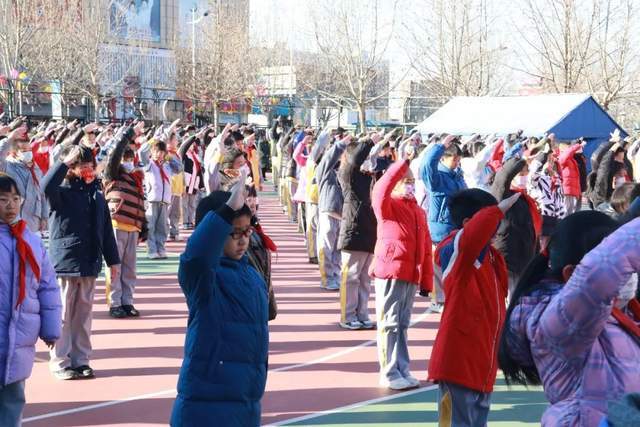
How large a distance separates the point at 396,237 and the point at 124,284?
4251 mm

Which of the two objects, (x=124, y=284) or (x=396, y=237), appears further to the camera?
(x=124, y=284)

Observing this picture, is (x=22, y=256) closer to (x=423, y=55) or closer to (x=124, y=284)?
(x=124, y=284)

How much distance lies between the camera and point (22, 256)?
5.95 m

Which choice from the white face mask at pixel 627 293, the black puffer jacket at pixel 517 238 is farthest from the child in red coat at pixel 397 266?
the white face mask at pixel 627 293

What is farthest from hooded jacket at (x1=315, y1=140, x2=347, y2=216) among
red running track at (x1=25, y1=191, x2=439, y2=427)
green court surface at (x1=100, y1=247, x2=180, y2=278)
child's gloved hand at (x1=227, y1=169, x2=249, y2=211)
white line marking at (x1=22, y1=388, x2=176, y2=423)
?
child's gloved hand at (x1=227, y1=169, x2=249, y2=211)

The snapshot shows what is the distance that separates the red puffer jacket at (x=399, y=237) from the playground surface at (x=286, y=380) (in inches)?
39.8

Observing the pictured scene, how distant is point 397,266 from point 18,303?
11.1ft

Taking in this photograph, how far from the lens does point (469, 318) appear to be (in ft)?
19.6

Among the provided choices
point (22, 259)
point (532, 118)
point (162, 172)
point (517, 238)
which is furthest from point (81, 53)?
point (22, 259)

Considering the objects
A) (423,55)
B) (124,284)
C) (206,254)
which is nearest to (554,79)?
(423,55)

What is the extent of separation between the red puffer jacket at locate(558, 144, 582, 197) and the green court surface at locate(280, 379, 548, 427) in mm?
12797

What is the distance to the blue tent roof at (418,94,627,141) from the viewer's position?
3025 cm

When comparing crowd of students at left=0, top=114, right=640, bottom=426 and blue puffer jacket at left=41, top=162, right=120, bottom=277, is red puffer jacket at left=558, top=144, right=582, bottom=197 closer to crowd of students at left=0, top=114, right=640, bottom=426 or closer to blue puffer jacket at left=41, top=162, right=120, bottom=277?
crowd of students at left=0, top=114, right=640, bottom=426

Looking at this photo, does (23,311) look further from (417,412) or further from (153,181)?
(153,181)
